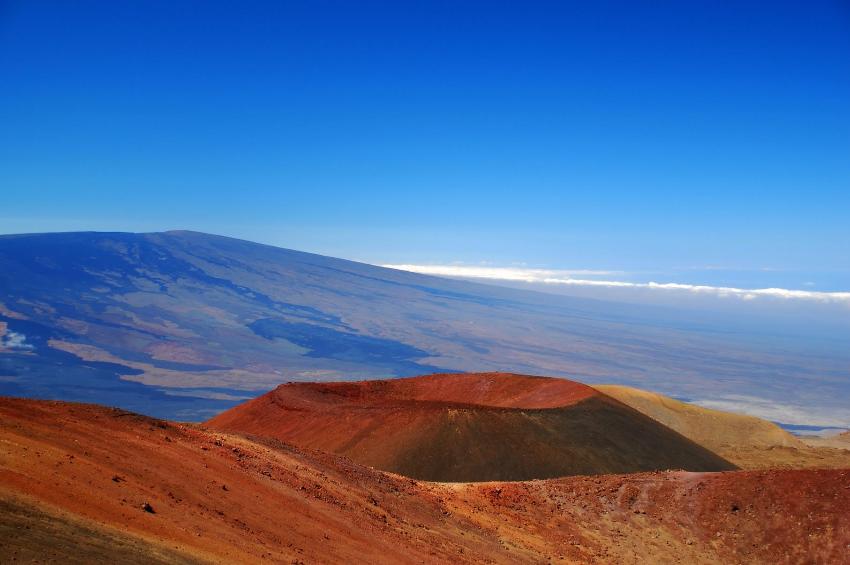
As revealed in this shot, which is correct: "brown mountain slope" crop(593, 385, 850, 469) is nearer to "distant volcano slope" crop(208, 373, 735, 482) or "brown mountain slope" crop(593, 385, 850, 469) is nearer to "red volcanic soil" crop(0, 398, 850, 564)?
"distant volcano slope" crop(208, 373, 735, 482)

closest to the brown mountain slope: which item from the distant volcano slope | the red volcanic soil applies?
the distant volcano slope

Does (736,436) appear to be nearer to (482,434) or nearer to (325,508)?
(482,434)

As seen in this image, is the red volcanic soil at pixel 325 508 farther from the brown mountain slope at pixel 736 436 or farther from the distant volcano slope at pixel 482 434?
the brown mountain slope at pixel 736 436

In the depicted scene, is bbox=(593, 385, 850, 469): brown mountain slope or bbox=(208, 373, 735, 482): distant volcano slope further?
bbox=(593, 385, 850, 469): brown mountain slope

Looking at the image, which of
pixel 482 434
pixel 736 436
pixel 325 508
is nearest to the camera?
pixel 325 508

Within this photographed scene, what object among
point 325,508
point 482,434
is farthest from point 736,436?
point 325,508

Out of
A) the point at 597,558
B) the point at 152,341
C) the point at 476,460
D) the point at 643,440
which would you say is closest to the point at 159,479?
the point at 597,558
